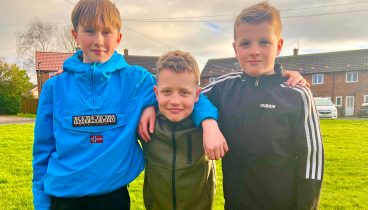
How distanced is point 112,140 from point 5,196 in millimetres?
3438

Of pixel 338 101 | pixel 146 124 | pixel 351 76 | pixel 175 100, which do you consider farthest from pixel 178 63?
pixel 351 76

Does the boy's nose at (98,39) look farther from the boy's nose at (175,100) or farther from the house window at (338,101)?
the house window at (338,101)

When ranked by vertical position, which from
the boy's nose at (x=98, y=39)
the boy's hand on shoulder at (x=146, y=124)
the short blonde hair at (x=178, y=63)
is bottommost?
the boy's hand on shoulder at (x=146, y=124)

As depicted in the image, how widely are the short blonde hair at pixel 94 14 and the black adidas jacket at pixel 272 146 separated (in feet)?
3.43

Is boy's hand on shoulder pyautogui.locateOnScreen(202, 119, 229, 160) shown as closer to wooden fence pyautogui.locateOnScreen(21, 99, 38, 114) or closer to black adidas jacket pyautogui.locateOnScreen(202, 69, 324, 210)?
black adidas jacket pyautogui.locateOnScreen(202, 69, 324, 210)

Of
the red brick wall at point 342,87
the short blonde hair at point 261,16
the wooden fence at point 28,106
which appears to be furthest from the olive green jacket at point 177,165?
the red brick wall at point 342,87

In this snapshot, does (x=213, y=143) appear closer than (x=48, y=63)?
Yes

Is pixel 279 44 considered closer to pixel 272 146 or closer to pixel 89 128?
pixel 272 146

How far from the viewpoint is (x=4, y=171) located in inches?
237

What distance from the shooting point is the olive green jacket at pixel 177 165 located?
2.14 m

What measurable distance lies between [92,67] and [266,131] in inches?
51.0

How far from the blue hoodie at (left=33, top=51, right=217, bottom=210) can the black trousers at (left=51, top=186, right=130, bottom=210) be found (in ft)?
0.23

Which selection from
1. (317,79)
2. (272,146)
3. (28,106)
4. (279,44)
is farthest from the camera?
(317,79)

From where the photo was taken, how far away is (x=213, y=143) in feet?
6.46
